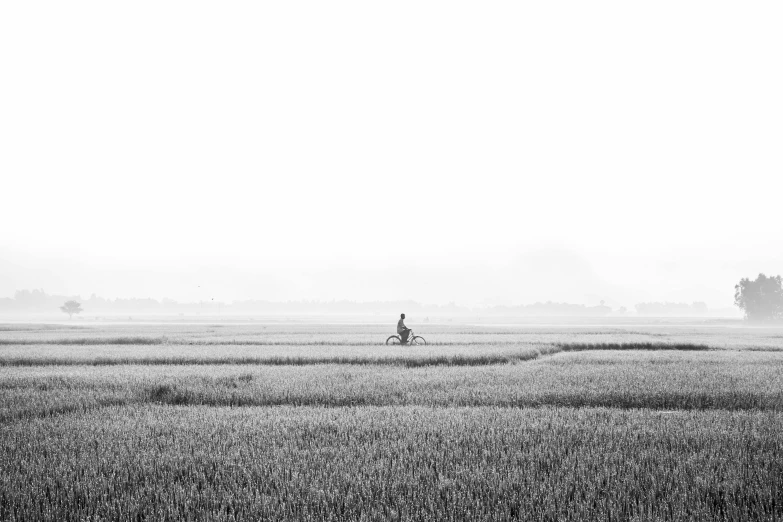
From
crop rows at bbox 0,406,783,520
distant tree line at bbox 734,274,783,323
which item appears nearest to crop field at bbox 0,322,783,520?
crop rows at bbox 0,406,783,520

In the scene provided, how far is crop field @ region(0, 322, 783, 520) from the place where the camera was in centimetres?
552

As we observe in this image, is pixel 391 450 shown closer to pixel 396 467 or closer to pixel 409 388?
pixel 396 467

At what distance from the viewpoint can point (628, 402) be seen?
41.5 ft

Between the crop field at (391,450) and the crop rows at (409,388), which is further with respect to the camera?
the crop rows at (409,388)

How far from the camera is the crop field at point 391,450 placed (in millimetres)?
5523

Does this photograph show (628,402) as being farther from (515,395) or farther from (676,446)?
(676,446)

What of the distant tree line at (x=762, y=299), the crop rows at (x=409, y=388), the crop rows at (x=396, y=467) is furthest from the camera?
the distant tree line at (x=762, y=299)

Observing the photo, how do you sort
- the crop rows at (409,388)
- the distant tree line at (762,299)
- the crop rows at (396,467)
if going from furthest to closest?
the distant tree line at (762,299) → the crop rows at (409,388) → the crop rows at (396,467)

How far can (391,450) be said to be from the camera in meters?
7.64

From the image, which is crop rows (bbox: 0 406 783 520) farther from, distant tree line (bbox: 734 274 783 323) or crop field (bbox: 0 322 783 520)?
distant tree line (bbox: 734 274 783 323)

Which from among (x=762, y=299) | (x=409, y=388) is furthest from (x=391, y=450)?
(x=762, y=299)

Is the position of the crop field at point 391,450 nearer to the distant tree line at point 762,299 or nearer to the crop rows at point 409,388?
the crop rows at point 409,388

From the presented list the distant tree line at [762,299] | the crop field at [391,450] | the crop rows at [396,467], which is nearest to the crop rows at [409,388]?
the crop field at [391,450]

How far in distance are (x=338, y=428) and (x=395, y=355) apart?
603 inches
